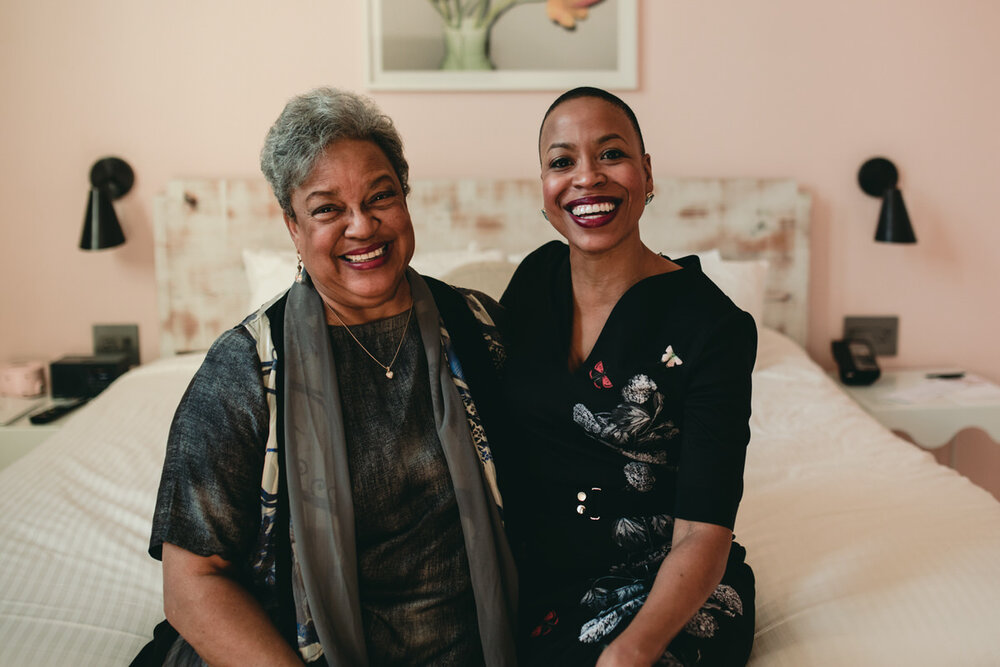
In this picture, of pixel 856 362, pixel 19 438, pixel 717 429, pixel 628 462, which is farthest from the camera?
pixel 856 362

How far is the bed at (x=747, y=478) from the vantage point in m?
1.13

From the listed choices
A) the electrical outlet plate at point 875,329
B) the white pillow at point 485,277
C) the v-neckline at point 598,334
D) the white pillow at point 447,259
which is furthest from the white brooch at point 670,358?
the electrical outlet plate at point 875,329

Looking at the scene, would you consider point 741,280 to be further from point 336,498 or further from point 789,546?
point 336,498

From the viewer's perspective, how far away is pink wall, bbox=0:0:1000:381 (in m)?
2.50

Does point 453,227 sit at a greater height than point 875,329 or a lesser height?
greater

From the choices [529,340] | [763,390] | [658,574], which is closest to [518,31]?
[763,390]

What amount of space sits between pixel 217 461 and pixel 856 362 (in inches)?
A: 91.1

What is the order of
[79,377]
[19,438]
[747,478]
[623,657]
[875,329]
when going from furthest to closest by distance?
1. [875,329]
2. [79,377]
3. [19,438]
4. [747,478]
5. [623,657]

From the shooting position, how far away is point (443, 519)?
1135 millimetres

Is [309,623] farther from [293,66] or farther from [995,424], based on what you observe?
[995,424]

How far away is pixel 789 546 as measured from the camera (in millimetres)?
1361

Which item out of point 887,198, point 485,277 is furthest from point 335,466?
point 887,198

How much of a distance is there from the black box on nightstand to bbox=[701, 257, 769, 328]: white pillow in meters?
2.10

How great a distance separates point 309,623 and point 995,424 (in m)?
2.36
